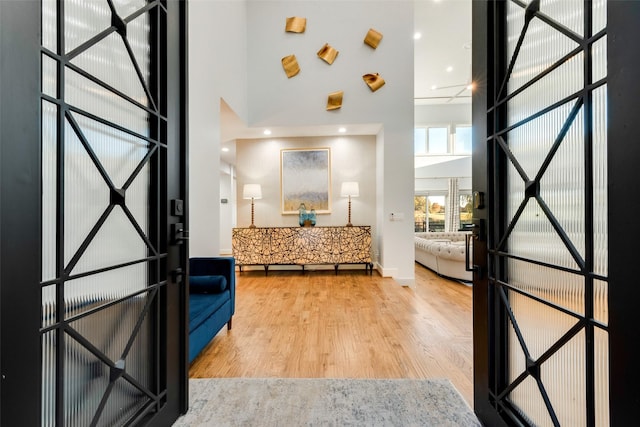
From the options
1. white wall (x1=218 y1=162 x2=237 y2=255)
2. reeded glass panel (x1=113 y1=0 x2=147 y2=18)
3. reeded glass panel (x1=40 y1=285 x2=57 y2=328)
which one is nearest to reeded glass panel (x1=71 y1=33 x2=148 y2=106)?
reeded glass panel (x1=113 y1=0 x2=147 y2=18)

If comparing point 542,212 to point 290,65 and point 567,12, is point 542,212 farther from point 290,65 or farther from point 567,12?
point 290,65

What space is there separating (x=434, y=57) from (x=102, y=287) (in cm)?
767

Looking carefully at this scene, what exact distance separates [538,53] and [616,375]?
1188 mm

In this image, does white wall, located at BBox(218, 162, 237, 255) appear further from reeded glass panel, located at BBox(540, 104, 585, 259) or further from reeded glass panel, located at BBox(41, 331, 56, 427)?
reeded glass panel, located at BBox(540, 104, 585, 259)

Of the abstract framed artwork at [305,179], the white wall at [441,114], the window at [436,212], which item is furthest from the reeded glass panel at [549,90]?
the window at [436,212]

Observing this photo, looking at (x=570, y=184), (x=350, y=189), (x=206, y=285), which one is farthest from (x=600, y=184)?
(x=350, y=189)

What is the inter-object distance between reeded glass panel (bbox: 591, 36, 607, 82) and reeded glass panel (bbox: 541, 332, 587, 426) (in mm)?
858

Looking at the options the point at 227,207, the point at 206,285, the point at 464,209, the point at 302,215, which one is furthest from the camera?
the point at 464,209

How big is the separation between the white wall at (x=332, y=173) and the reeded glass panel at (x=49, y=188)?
15.3 ft

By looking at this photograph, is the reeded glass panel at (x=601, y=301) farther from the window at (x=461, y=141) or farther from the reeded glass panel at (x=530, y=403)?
the window at (x=461, y=141)

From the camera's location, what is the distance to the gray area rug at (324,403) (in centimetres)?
150

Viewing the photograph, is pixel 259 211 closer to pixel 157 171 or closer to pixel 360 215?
pixel 360 215

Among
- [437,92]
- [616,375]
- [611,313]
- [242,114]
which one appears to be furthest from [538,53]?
[437,92]

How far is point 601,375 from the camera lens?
0.88m
